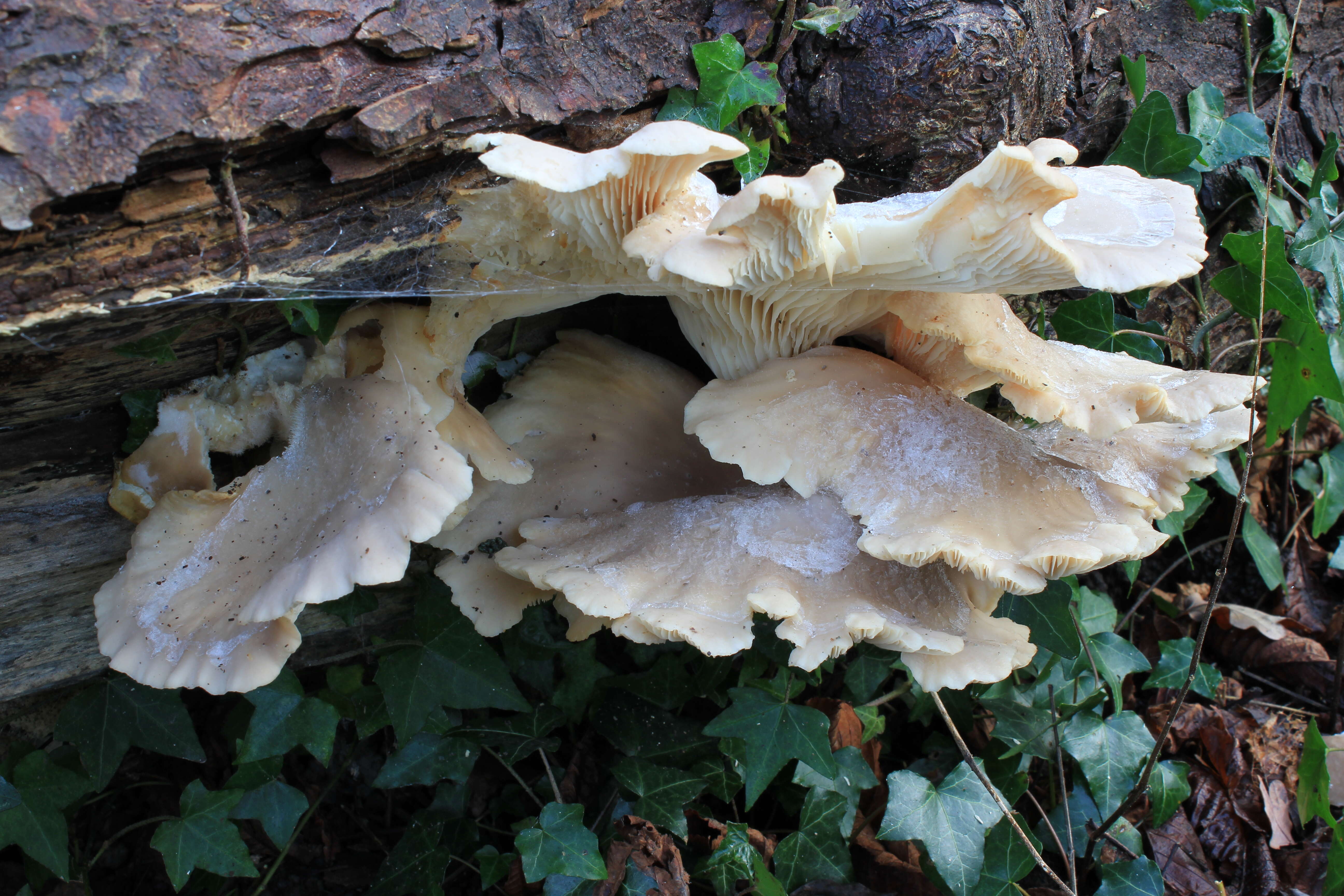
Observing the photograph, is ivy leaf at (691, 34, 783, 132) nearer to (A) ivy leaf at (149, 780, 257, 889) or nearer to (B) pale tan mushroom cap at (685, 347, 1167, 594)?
(B) pale tan mushroom cap at (685, 347, 1167, 594)

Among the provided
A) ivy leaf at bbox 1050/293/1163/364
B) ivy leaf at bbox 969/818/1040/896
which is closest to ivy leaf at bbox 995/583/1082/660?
ivy leaf at bbox 969/818/1040/896

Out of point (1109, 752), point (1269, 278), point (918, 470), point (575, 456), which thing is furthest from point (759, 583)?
point (1269, 278)

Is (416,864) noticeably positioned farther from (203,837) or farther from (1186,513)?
(1186,513)

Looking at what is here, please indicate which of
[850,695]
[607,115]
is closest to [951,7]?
[607,115]

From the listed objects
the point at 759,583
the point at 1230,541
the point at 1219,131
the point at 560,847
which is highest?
the point at 1219,131

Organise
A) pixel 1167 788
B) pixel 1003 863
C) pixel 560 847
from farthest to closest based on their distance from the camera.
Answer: pixel 1167 788 < pixel 1003 863 < pixel 560 847

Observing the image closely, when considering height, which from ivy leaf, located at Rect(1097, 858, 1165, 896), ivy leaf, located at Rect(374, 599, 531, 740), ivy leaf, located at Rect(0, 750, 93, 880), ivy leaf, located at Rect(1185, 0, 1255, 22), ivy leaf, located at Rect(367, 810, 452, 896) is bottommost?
ivy leaf, located at Rect(1097, 858, 1165, 896)
